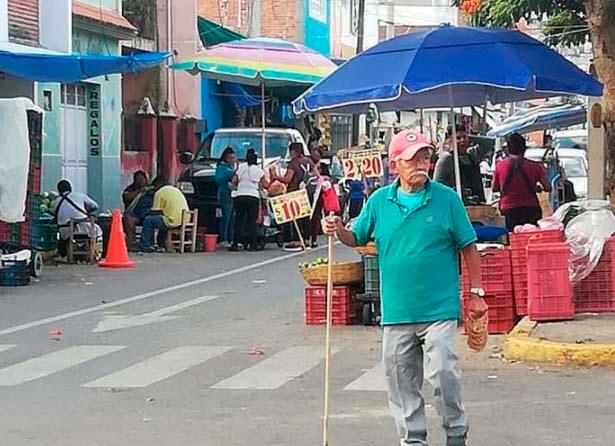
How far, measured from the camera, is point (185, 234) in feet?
82.9

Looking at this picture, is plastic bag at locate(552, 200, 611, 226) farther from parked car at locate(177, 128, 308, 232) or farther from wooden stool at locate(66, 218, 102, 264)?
parked car at locate(177, 128, 308, 232)

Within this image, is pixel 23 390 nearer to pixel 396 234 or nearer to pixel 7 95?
pixel 396 234

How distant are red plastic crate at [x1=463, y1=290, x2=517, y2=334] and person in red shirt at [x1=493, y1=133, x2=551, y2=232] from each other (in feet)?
9.12

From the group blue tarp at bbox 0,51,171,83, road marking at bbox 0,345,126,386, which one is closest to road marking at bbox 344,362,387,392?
road marking at bbox 0,345,126,386

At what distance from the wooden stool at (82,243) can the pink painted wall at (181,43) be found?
11.3 meters

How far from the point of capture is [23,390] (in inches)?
426

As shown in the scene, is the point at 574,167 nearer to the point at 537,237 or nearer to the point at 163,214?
the point at 163,214

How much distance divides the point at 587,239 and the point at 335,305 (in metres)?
2.73

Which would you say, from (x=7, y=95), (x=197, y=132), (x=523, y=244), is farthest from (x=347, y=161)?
(x=197, y=132)

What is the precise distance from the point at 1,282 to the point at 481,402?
419 inches

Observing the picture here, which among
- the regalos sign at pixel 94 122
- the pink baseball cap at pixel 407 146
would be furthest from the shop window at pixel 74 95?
the pink baseball cap at pixel 407 146

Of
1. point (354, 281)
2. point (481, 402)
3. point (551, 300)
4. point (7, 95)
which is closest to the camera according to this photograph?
point (481, 402)

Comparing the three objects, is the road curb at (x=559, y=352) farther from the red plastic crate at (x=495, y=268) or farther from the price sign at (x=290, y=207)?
the price sign at (x=290, y=207)

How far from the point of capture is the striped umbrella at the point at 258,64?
2605 cm
